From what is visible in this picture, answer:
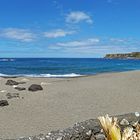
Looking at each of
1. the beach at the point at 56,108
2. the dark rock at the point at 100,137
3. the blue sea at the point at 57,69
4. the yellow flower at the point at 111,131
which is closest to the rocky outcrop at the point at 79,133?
the dark rock at the point at 100,137

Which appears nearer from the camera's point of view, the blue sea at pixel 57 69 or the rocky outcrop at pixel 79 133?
the rocky outcrop at pixel 79 133

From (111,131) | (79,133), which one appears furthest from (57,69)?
(111,131)

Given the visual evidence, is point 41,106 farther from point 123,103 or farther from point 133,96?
point 133,96

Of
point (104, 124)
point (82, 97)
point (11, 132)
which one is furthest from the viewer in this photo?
point (82, 97)

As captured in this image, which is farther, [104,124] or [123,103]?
[123,103]

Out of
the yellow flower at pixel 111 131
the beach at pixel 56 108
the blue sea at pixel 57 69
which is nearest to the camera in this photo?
the yellow flower at pixel 111 131

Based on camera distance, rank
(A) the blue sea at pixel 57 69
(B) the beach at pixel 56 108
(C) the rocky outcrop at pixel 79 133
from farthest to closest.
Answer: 1. (A) the blue sea at pixel 57 69
2. (B) the beach at pixel 56 108
3. (C) the rocky outcrop at pixel 79 133

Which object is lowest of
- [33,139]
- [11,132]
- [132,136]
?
[11,132]

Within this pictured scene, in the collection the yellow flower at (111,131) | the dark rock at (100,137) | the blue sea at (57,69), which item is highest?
the yellow flower at (111,131)

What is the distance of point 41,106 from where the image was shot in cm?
1366

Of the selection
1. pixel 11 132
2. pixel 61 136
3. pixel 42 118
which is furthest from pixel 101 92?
pixel 61 136

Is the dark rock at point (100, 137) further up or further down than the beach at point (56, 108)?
further up

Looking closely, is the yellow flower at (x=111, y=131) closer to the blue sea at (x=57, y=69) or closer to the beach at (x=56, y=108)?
the beach at (x=56, y=108)

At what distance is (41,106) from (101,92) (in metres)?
4.63
